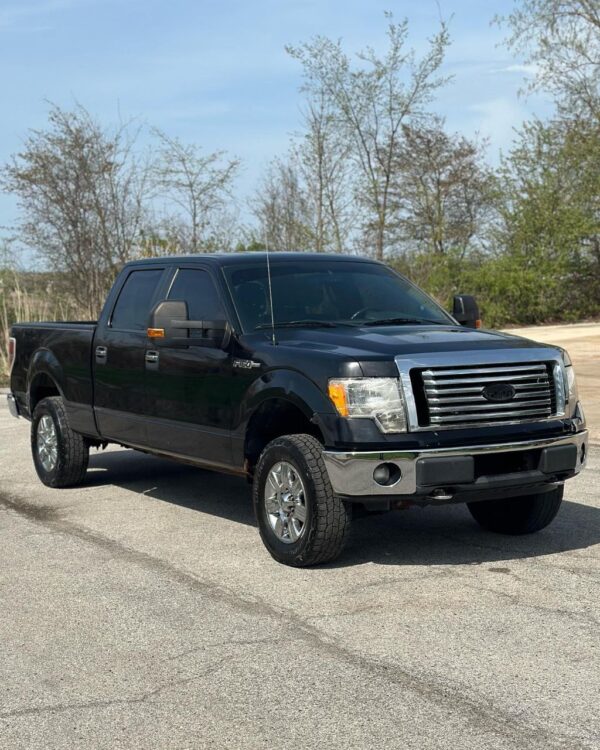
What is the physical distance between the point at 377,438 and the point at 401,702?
2.10 metres

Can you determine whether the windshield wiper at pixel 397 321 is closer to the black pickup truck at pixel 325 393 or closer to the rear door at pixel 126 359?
the black pickup truck at pixel 325 393

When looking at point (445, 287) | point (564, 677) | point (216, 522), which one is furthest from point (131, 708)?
point (445, 287)

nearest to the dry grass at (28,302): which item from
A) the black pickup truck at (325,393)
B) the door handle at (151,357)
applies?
the black pickup truck at (325,393)

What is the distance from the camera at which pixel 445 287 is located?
30875mm

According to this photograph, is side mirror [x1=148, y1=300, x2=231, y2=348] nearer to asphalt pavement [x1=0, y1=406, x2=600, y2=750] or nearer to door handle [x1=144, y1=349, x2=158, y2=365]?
door handle [x1=144, y1=349, x2=158, y2=365]

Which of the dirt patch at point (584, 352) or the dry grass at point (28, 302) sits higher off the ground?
the dry grass at point (28, 302)

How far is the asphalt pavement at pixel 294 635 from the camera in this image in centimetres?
435

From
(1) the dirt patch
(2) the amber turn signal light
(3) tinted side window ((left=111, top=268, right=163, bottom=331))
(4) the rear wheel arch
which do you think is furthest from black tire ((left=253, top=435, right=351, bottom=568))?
(1) the dirt patch

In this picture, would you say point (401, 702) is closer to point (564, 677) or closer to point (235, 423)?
point (564, 677)

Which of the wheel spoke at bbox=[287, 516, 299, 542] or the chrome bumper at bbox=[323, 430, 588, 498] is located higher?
the chrome bumper at bbox=[323, 430, 588, 498]

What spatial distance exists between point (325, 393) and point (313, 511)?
26.3 inches

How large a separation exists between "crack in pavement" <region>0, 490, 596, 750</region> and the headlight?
117cm

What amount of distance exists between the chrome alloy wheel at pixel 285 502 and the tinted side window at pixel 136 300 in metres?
2.13

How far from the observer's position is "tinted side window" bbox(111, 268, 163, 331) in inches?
346
